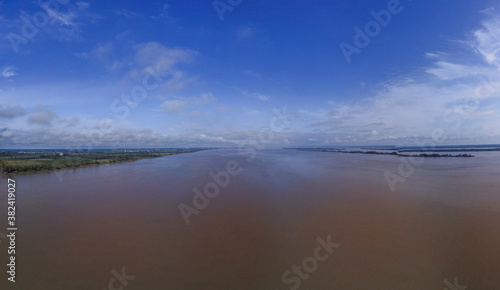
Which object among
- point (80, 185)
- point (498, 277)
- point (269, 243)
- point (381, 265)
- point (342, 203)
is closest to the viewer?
point (498, 277)

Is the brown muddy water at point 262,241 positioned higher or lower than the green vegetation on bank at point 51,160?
lower

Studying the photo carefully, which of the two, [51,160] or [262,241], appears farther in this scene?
[51,160]

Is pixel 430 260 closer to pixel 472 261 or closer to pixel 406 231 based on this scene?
pixel 472 261

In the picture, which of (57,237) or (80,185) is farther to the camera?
(80,185)

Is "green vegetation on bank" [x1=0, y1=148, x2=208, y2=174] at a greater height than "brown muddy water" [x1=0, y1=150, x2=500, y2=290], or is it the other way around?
"green vegetation on bank" [x1=0, y1=148, x2=208, y2=174]

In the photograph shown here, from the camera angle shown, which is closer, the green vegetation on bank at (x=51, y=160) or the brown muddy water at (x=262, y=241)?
the brown muddy water at (x=262, y=241)

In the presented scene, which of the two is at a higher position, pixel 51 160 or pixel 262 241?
pixel 51 160

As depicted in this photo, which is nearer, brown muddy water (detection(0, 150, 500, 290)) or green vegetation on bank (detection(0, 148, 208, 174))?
brown muddy water (detection(0, 150, 500, 290))

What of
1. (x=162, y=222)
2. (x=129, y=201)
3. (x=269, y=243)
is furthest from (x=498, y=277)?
(x=129, y=201)
